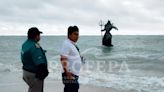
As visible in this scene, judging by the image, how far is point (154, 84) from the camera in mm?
13039

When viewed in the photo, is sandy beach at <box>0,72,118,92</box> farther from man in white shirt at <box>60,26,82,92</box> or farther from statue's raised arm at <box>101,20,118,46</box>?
statue's raised arm at <box>101,20,118,46</box>

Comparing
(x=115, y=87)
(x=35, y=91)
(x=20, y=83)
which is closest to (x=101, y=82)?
(x=115, y=87)

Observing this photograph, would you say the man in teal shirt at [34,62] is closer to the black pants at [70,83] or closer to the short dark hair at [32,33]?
the short dark hair at [32,33]

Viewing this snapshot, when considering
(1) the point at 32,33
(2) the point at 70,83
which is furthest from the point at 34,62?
(2) the point at 70,83

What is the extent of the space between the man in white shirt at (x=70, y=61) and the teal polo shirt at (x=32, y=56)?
29cm

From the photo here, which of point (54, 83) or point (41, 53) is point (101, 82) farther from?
point (41, 53)

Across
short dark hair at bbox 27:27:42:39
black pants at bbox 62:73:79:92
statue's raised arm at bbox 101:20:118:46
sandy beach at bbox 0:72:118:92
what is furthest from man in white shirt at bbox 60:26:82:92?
statue's raised arm at bbox 101:20:118:46

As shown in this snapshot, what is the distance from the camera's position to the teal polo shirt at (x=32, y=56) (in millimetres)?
5605

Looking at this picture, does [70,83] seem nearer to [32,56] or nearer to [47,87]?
[32,56]

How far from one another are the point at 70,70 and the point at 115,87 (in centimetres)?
637

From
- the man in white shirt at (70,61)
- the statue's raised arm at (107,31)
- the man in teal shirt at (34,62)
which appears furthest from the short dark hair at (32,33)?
the statue's raised arm at (107,31)

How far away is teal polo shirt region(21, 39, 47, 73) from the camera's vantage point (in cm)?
561

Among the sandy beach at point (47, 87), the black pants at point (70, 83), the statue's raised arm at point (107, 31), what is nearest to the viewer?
the black pants at point (70, 83)

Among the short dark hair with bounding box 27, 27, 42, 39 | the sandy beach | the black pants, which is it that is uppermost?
the short dark hair with bounding box 27, 27, 42, 39
